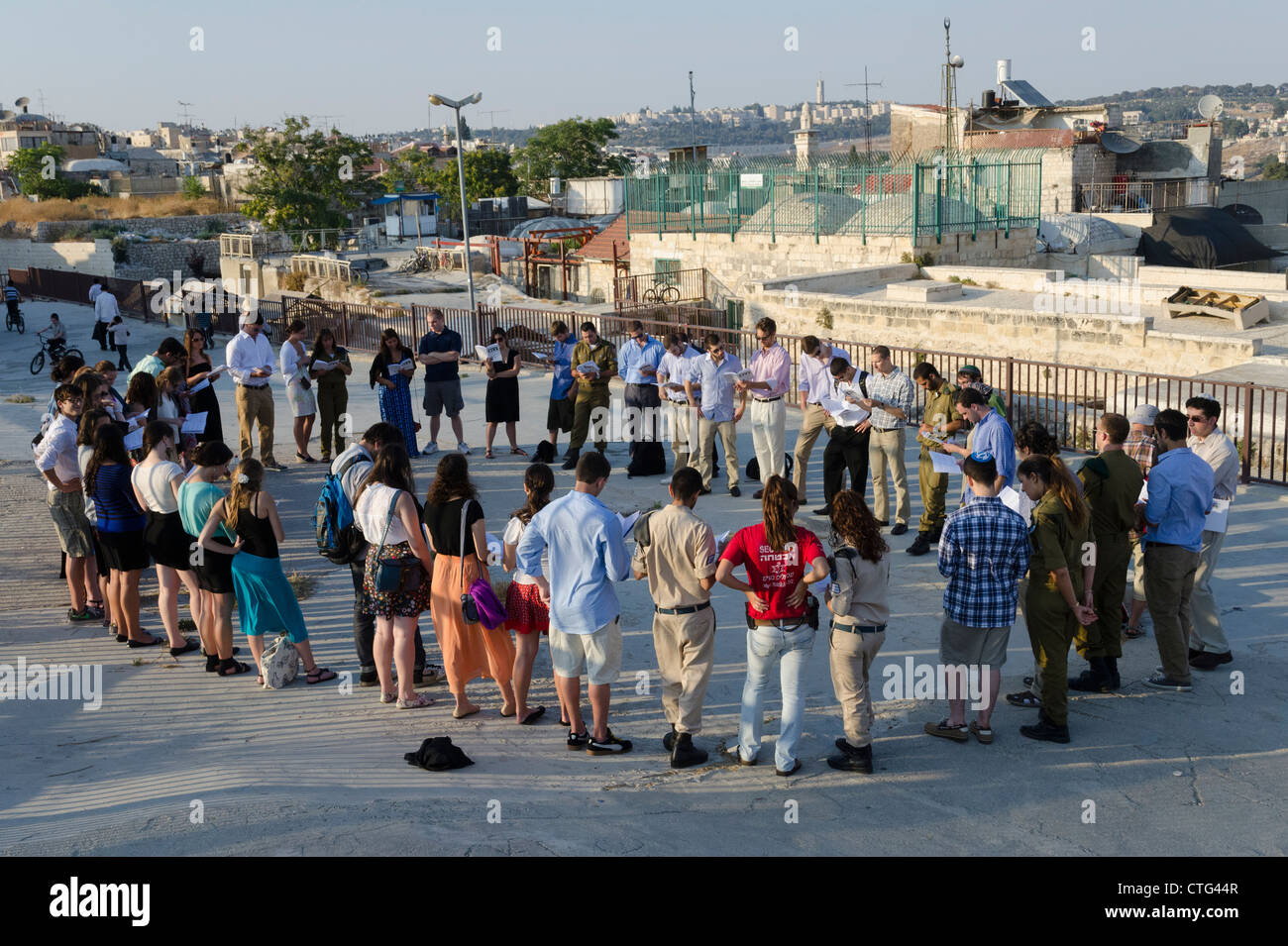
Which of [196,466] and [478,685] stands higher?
[196,466]

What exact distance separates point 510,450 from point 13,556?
17.4 ft

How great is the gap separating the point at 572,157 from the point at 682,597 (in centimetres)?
7897

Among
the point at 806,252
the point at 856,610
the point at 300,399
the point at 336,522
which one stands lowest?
the point at 856,610

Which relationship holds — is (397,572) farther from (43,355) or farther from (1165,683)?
(43,355)

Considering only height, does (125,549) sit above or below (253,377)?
below

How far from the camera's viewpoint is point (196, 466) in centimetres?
709

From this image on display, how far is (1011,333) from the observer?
1983cm

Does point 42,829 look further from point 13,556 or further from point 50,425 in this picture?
point 13,556

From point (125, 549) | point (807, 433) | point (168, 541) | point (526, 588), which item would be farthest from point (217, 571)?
point (807, 433)

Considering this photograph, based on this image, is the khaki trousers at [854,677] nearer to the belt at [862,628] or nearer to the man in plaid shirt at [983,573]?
the belt at [862,628]

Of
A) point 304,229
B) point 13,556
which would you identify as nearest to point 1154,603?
point 13,556

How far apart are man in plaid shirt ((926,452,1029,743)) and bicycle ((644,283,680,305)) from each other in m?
24.1

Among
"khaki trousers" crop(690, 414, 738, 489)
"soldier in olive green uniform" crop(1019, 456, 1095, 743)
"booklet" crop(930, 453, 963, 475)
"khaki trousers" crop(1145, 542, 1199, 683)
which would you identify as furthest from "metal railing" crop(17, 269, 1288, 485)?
"soldier in olive green uniform" crop(1019, 456, 1095, 743)

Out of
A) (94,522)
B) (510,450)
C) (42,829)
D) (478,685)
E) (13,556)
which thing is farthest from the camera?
(510,450)
